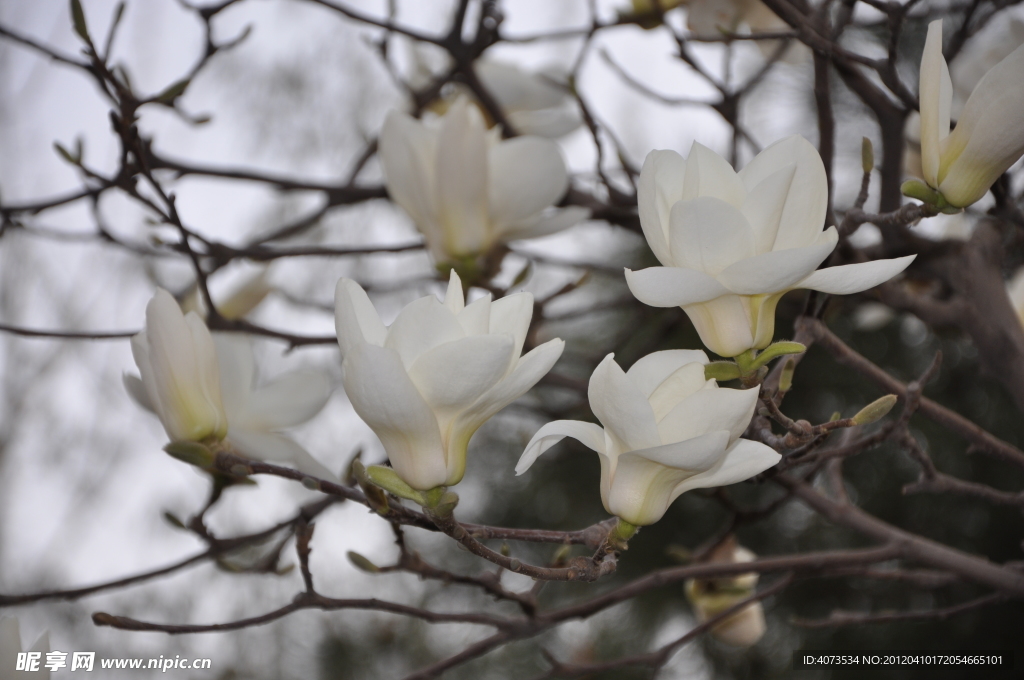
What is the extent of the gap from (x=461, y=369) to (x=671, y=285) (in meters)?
0.07

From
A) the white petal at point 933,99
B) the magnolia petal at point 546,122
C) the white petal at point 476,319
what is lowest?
the white petal at point 476,319

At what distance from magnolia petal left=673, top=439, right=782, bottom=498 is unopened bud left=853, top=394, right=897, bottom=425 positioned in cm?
4

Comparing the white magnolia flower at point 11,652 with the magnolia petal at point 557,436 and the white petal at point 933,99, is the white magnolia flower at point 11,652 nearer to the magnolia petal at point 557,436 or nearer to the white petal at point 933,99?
the magnolia petal at point 557,436

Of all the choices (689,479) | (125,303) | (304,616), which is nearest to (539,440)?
(689,479)

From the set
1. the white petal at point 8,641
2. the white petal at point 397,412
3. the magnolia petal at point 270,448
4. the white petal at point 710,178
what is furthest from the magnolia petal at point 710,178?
the white petal at point 8,641

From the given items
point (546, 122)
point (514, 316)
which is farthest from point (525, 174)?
point (514, 316)

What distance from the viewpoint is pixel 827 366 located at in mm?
913

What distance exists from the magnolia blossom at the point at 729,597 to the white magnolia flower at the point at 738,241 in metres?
0.32

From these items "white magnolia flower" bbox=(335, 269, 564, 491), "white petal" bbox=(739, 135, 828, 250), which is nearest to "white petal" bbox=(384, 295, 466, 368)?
"white magnolia flower" bbox=(335, 269, 564, 491)

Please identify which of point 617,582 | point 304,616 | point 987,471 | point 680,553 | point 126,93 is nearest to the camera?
point 126,93

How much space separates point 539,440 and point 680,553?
28cm

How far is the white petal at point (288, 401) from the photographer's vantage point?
0.39 metres

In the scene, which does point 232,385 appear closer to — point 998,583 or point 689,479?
point 689,479

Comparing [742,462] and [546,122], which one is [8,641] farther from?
[546,122]
